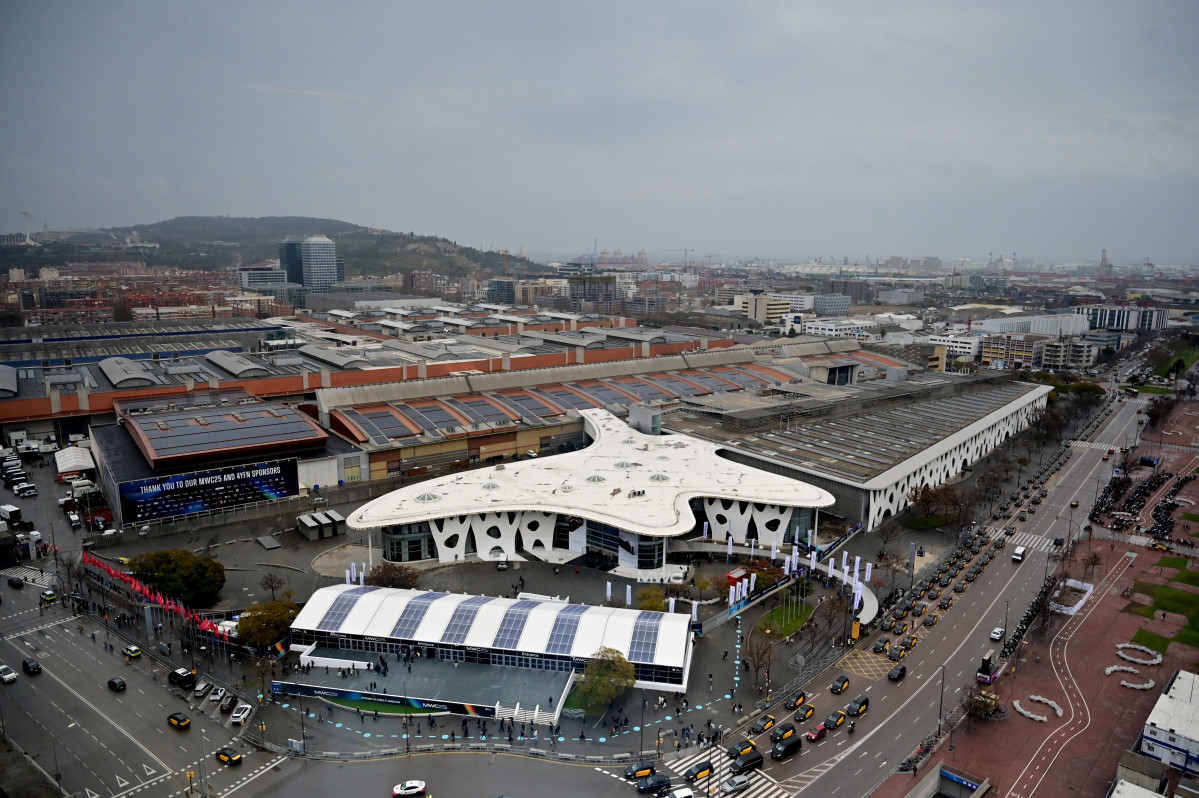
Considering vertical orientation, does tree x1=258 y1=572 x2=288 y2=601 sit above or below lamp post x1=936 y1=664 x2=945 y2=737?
above

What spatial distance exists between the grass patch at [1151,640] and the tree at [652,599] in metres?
20.9

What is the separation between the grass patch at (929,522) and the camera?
45.5 m

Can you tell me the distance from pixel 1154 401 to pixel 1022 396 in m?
16.7

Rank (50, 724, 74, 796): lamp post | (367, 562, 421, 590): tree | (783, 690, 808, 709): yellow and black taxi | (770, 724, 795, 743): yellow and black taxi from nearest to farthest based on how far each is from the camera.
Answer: (50, 724, 74, 796): lamp post, (770, 724, 795, 743): yellow and black taxi, (783, 690, 808, 709): yellow and black taxi, (367, 562, 421, 590): tree

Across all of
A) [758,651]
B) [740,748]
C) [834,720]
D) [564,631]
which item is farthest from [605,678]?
[834,720]

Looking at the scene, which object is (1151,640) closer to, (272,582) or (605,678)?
(605,678)

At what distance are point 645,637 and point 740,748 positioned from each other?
18.6ft

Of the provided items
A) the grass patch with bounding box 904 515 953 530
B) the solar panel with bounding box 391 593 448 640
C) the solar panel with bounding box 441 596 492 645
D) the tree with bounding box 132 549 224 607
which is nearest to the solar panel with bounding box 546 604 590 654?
the solar panel with bounding box 441 596 492 645

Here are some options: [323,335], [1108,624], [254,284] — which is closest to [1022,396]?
[1108,624]

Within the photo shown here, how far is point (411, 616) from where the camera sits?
3073 centimetres

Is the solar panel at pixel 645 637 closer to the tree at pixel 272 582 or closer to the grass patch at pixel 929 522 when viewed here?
the tree at pixel 272 582

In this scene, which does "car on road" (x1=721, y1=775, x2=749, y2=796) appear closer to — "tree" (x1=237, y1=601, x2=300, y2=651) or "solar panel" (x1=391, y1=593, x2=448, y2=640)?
"solar panel" (x1=391, y1=593, x2=448, y2=640)

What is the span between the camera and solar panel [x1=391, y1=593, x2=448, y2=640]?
3012 cm

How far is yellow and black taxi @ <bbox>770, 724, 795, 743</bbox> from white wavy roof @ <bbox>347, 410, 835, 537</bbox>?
11.4 meters
